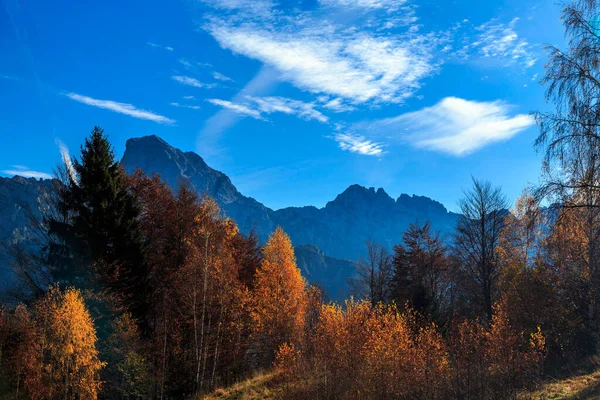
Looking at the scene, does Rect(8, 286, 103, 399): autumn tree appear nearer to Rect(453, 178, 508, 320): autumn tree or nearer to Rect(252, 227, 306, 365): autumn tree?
Rect(252, 227, 306, 365): autumn tree

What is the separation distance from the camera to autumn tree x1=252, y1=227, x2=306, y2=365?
22953 mm

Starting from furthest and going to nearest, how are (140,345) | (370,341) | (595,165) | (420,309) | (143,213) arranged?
1. (420,309)
2. (143,213)
3. (140,345)
4. (370,341)
5. (595,165)

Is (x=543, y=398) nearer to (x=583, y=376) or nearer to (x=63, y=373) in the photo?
(x=583, y=376)

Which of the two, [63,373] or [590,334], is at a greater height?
[590,334]

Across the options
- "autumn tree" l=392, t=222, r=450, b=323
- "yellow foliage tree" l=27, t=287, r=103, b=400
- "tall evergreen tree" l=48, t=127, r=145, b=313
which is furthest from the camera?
"autumn tree" l=392, t=222, r=450, b=323

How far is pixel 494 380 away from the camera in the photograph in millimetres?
11961

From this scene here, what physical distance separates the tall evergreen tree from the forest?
0.07m

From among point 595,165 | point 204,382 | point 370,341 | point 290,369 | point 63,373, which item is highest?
point 595,165

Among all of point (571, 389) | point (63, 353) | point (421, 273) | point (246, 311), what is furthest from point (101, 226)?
point (421, 273)

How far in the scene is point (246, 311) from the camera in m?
22.2

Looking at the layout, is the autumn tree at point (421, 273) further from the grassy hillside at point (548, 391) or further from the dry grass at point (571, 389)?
the grassy hillside at point (548, 391)

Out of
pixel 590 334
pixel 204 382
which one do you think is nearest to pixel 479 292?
pixel 590 334

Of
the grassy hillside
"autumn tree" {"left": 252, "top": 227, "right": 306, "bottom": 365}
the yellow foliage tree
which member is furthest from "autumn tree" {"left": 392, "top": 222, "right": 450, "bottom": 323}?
Answer: the yellow foliage tree

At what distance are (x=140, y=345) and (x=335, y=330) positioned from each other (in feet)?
38.8
